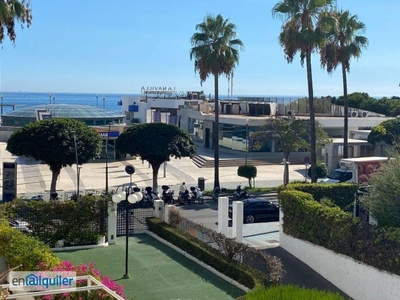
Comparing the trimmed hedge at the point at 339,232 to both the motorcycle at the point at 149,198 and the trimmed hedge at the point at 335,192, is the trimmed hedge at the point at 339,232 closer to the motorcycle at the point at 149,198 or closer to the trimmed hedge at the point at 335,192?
the trimmed hedge at the point at 335,192

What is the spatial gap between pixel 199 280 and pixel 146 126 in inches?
830

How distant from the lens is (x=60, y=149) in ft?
109

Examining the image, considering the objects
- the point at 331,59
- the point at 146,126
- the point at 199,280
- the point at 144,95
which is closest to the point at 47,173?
the point at 146,126

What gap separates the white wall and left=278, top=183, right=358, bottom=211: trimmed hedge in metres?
2.24

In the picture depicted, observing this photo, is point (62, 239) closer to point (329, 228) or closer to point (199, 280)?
point (199, 280)

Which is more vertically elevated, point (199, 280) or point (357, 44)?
point (357, 44)

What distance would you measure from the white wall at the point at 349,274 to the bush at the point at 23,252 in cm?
899

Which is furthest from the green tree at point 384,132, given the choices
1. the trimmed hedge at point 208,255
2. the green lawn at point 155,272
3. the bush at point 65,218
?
the bush at point 65,218

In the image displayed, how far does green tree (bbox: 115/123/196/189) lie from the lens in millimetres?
36062

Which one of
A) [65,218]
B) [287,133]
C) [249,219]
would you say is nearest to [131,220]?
[65,218]

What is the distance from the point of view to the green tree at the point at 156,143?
3606 centimetres

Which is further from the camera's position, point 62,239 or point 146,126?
point 146,126

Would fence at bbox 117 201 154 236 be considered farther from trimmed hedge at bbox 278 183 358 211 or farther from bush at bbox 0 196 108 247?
trimmed hedge at bbox 278 183 358 211

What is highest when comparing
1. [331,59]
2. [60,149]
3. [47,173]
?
[331,59]
